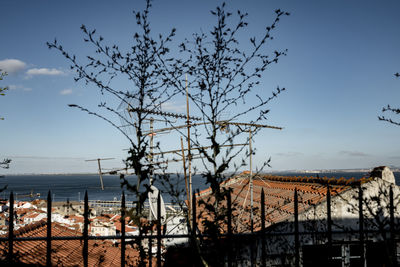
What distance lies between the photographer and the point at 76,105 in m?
2.94

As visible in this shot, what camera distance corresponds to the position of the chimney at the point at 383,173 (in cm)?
684

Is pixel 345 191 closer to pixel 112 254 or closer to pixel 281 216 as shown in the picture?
pixel 281 216

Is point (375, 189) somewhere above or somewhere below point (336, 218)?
above

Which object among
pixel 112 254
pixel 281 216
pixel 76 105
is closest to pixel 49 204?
pixel 76 105

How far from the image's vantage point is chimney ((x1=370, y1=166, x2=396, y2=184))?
6.84m

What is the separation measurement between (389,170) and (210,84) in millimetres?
6298

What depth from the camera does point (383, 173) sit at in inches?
271

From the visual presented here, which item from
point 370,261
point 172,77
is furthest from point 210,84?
point 370,261

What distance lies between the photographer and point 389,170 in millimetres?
6934

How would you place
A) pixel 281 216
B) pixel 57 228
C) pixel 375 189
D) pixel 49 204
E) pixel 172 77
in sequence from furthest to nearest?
pixel 57 228 < pixel 375 189 < pixel 281 216 < pixel 172 77 < pixel 49 204

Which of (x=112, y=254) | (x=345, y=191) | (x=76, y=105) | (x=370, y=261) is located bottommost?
(x=112, y=254)

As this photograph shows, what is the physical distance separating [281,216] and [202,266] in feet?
12.3

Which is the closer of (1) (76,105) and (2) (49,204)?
(2) (49,204)

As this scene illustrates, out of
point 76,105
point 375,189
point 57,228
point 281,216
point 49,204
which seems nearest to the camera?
point 49,204
